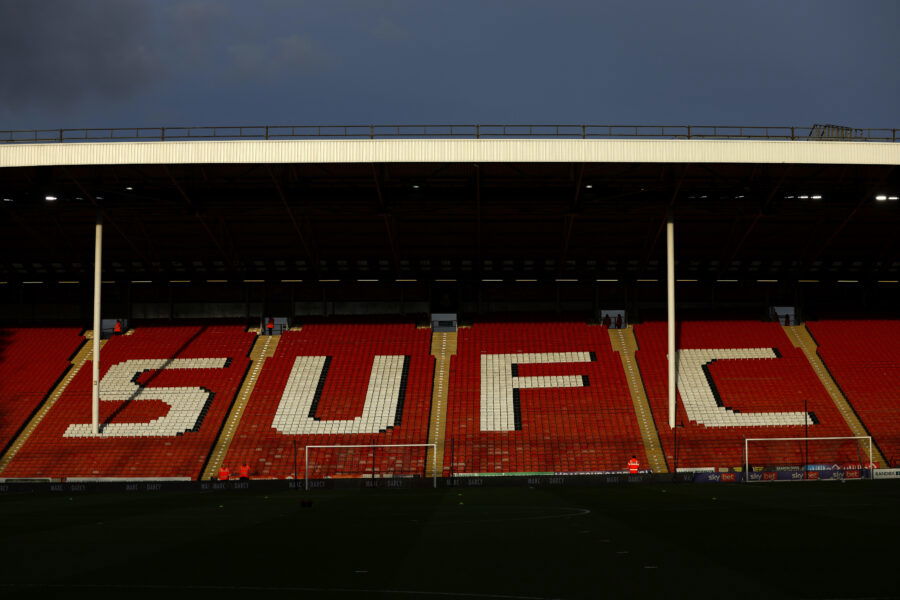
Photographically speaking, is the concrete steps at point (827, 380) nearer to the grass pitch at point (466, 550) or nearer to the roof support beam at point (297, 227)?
the grass pitch at point (466, 550)

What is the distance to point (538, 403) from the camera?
47062mm

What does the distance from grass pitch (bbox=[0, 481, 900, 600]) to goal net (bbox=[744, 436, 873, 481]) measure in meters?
14.7

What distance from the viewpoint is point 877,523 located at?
1802cm

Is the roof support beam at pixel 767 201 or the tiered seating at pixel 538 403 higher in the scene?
the roof support beam at pixel 767 201

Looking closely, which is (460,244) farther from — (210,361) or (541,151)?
(210,361)

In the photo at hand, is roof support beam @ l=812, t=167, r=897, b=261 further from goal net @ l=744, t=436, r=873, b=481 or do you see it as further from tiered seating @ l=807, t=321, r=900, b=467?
goal net @ l=744, t=436, r=873, b=481

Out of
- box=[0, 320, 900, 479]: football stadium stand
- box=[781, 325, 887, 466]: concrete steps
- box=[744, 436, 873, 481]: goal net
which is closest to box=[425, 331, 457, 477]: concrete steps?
box=[0, 320, 900, 479]: football stadium stand

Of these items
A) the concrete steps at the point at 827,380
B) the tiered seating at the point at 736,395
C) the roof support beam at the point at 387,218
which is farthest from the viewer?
the roof support beam at the point at 387,218

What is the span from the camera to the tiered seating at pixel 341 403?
43406mm

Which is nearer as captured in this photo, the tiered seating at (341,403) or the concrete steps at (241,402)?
the tiered seating at (341,403)

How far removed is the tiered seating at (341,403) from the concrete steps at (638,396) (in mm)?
10742

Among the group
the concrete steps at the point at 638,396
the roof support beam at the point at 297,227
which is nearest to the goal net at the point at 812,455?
the concrete steps at the point at 638,396

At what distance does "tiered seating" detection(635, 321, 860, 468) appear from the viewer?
1694 inches

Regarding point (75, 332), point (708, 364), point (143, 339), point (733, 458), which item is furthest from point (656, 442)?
point (75, 332)
